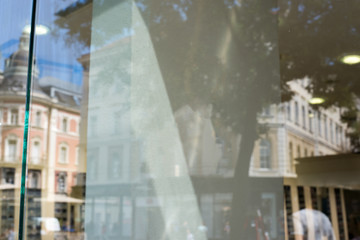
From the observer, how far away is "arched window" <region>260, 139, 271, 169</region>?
57.5 inches

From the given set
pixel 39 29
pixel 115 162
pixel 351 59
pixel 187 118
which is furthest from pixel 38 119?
pixel 351 59

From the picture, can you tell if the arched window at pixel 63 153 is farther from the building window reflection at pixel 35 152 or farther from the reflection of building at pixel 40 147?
the building window reflection at pixel 35 152

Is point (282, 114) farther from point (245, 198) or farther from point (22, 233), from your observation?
point (22, 233)

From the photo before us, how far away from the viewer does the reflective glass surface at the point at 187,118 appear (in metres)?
1.40

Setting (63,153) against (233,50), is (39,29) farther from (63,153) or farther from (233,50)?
(233,50)

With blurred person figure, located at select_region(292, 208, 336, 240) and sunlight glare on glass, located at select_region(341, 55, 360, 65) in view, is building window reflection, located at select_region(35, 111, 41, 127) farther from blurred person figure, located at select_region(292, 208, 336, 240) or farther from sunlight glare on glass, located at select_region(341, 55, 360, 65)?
sunlight glare on glass, located at select_region(341, 55, 360, 65)

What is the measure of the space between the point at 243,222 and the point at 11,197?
995mm

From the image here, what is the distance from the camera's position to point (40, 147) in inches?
70.3

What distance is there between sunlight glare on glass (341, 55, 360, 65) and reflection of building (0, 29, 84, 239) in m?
1.29

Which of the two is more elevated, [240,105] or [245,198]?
[240,105]

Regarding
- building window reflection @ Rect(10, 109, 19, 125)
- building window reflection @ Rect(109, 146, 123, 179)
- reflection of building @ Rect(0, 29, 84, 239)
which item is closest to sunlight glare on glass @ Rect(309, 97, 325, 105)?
building window reflection @ Rect(109, 146, 123, 179)

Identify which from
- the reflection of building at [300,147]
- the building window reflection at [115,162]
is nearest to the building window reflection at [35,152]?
the building window reflection at [115,162]

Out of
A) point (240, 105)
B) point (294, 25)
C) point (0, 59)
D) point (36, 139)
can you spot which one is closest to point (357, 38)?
point (294, 25)

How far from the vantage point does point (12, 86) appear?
1.70 m
